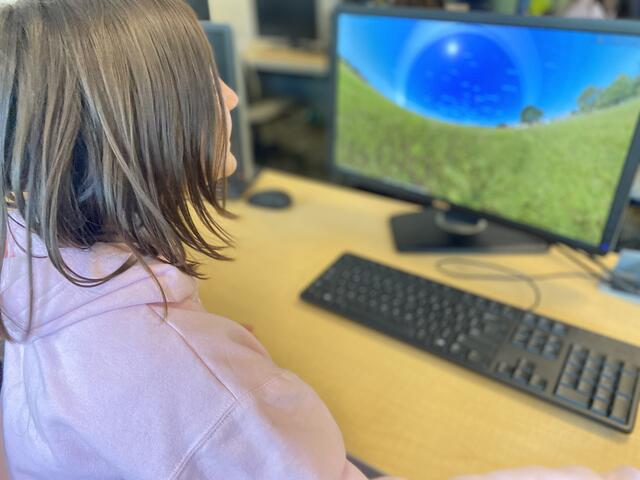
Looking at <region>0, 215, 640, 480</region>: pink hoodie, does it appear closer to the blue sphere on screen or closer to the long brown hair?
the long brown hair

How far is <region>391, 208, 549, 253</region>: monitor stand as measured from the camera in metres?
0.94

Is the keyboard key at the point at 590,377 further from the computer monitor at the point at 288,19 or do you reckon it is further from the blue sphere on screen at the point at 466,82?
the computer monitor at the point at 288,19

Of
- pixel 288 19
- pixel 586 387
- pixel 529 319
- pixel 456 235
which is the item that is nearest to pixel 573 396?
pixel 586 387

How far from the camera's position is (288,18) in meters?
3.23

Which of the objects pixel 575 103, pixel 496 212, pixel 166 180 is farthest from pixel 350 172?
pixel 166 180

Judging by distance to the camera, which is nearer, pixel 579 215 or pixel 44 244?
pixel 44 244

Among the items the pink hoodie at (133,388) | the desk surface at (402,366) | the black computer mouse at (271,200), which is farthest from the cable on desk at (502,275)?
the pink hoodie at (133,388)

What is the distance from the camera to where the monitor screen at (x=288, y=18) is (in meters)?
3.17

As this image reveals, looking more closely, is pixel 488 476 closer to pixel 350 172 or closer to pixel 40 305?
pixel 40 305

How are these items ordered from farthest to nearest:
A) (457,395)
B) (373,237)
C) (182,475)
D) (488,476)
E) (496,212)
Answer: (373,237) < (496,212) < (457,395) < (488,476) < (182,475)

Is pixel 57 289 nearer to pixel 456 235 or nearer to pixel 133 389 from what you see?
pixel 133 389

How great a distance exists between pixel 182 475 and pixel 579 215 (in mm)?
667

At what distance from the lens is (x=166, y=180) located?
508 millimetres

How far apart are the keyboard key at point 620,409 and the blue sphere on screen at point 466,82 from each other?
1.42ft
